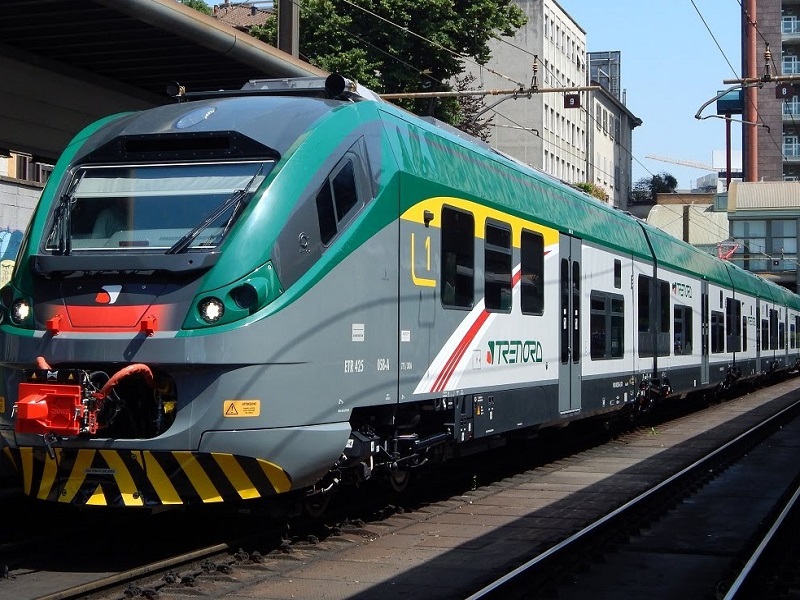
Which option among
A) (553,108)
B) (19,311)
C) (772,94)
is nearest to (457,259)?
(19,311)

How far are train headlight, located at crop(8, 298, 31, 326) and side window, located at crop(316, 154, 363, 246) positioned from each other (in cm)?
211

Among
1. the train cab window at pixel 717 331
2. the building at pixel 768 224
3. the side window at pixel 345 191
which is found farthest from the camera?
the building at pixel 768 224

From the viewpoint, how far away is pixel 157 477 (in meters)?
7.95

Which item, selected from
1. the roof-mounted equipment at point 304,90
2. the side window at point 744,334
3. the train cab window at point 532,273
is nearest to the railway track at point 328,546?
the train cab window at point 532,273

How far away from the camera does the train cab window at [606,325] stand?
15.3 m

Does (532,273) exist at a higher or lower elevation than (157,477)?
higher

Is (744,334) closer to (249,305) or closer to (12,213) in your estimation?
(12,213)

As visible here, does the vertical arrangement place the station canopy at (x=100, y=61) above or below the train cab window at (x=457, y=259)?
above

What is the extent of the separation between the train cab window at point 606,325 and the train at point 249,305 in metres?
4.18

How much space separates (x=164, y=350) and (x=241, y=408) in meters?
0.63

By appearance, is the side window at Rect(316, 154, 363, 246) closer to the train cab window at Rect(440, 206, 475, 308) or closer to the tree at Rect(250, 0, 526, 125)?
the train cab window at Rect(440, 206, 475, 308)

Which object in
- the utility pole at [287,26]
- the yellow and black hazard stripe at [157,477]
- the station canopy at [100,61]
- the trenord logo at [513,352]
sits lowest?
the yellow and black hazard stripe at [157,477]

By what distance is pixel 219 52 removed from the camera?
1343cm

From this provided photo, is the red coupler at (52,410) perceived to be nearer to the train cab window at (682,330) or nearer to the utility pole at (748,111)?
the train cab window at (682,330)
